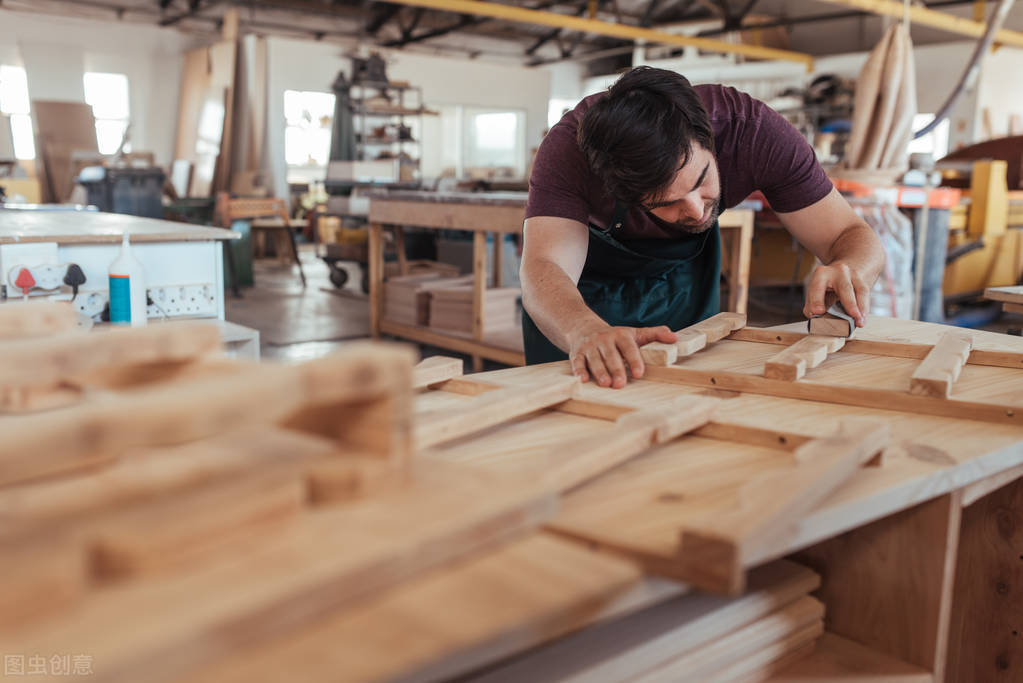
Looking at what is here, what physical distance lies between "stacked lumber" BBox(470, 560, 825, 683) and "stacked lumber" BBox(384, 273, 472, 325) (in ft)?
15.0

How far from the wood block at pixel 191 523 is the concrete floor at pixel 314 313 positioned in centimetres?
472

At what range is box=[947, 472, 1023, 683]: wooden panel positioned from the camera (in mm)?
1502

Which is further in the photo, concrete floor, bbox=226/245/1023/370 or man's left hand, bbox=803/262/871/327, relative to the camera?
concrete floor, bbox=226/245/1023/370

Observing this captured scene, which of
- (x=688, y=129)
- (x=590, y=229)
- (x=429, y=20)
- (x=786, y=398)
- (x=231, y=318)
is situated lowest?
(x=231, y=318)

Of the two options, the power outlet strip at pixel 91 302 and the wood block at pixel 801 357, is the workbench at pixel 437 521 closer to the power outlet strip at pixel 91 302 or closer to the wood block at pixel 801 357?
the wood block at pixel 801 357

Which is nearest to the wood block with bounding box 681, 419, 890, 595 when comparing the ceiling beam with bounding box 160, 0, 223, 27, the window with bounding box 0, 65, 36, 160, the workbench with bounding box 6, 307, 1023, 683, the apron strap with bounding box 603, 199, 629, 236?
the workbench with bounding box 6, 307, 1023, 683

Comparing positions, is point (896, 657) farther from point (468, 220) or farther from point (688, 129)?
point (468, 220)

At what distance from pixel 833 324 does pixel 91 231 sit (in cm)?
243

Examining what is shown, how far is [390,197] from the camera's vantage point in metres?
5.77

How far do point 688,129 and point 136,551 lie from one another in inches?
59.3

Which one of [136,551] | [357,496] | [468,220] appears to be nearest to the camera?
[136,551]

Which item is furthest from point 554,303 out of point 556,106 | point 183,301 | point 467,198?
point 556,106

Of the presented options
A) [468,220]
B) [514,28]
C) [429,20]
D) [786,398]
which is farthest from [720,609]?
[514,28]

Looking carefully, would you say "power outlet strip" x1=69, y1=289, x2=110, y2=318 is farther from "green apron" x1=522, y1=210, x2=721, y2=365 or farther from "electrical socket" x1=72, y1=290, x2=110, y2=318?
"green apron" x1=522, y1=210, x2=721, y2=365
